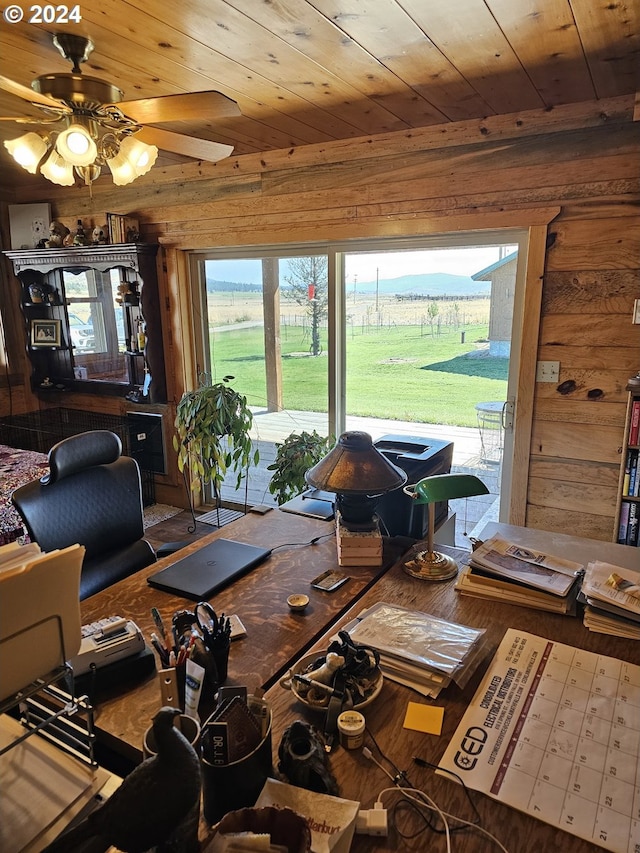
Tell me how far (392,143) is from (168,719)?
117 inches

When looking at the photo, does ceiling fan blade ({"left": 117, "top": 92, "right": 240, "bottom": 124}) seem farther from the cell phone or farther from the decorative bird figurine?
the decorative bird figurine

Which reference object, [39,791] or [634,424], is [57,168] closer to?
[39,791]

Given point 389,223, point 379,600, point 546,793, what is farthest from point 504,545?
point 389,223

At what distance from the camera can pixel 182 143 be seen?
2059 millimetres

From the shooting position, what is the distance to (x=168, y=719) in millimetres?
680

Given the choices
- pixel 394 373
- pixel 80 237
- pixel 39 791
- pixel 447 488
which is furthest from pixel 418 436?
pixel 80 237

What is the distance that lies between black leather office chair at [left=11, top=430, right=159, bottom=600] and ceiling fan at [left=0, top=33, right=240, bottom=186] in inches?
37.2

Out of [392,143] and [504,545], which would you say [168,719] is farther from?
[392,143]

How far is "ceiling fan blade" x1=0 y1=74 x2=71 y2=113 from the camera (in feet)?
5.13

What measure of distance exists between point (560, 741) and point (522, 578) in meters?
0.52

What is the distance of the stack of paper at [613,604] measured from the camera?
1.32 meters

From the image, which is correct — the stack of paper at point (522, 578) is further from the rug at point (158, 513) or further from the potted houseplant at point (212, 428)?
the rug at point (158, 513)

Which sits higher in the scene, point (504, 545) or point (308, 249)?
point (308, 249)

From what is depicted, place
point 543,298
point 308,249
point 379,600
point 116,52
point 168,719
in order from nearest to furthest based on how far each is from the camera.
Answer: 1. point 168,719
2. point 379,600
3. point 116,52
4. point 543,298
5. point 308,249
